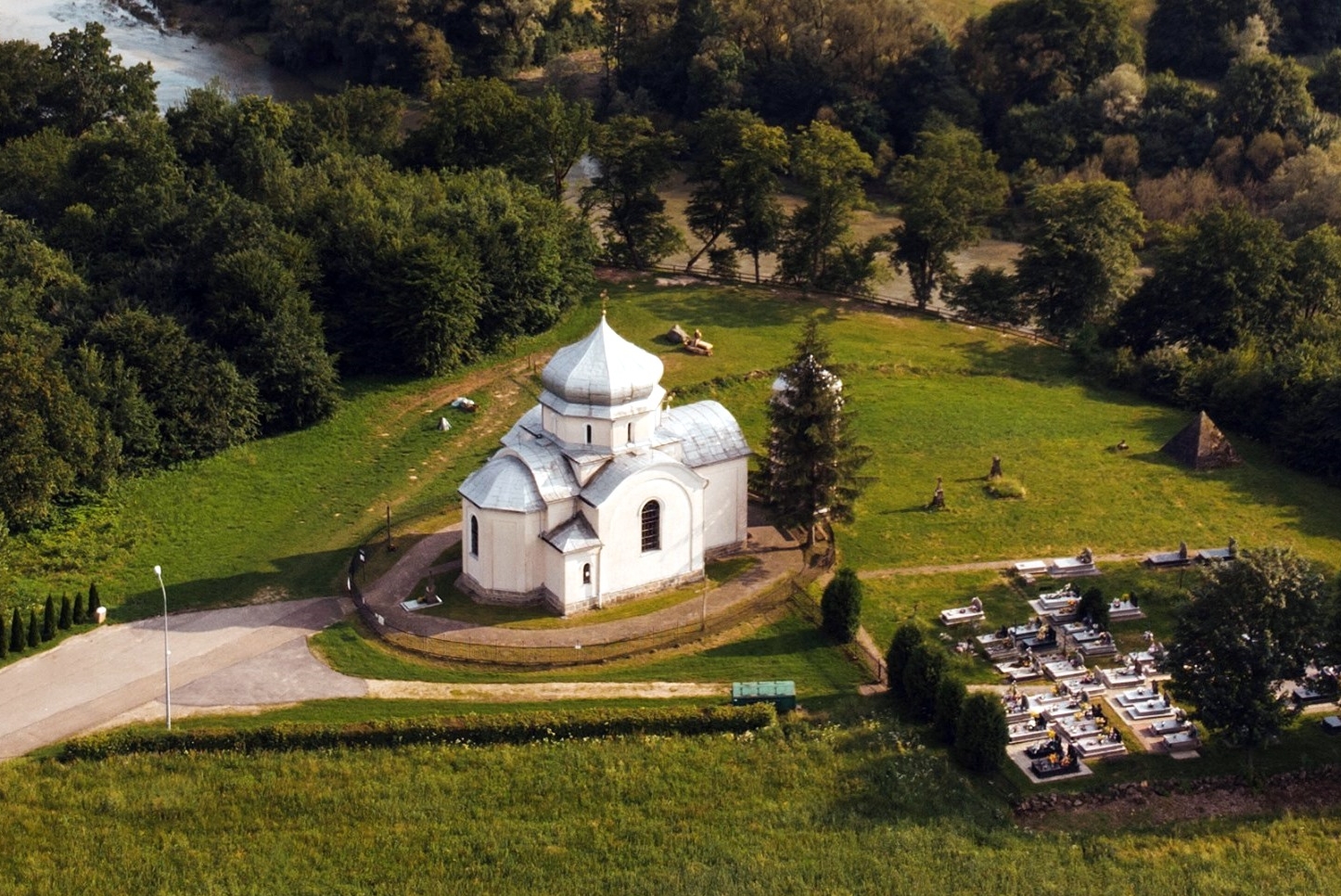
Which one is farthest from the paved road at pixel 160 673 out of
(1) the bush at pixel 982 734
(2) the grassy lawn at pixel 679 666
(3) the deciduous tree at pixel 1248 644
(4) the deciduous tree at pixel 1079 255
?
(4) the deciduous tree at pixel 1079 255

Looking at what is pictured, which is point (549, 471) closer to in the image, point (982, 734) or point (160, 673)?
point (160, 673)

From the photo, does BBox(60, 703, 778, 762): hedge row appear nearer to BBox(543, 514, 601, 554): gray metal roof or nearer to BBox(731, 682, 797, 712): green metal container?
BBox(731, 682, 797, 712): green metal container

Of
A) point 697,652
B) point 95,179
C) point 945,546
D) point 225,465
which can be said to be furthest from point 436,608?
point 95,179

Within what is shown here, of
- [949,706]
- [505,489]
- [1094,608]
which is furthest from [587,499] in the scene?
[1094,608]

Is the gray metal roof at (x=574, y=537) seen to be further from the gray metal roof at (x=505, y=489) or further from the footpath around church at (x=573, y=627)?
the footpath around church at (x=573, y=627)

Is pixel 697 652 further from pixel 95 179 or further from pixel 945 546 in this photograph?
pixel 95 179

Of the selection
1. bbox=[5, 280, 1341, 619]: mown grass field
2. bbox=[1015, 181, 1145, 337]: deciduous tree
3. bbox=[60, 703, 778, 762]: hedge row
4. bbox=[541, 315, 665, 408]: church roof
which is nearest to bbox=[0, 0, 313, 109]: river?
bbox=[5, 280, 1341, 619]: mown grass field

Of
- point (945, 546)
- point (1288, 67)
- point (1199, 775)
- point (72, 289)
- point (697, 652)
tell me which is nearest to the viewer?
point (1199, 775)
